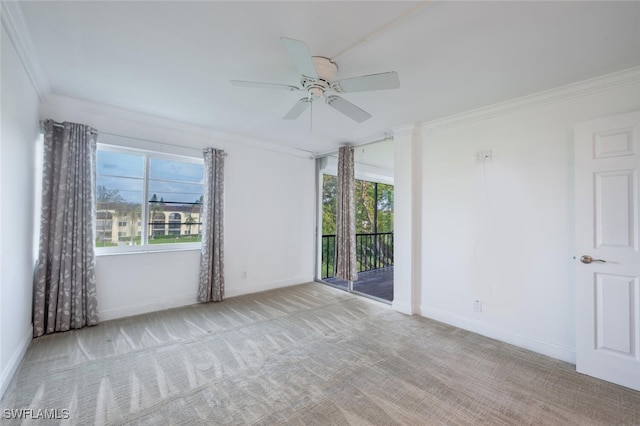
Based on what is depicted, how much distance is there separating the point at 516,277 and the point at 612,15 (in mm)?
2222

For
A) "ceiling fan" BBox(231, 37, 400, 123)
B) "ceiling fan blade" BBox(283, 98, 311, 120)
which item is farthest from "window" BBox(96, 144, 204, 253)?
"ceiling fan" BBox(231, 37, 400, 123)

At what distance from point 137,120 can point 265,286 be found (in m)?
3.03

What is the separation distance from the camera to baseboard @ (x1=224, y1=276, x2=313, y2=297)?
421 cm

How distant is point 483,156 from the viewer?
10.0ft

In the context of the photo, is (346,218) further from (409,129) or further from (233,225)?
(233,225)

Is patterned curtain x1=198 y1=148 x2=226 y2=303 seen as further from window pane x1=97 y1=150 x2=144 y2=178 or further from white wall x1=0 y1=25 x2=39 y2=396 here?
white wall x1=0 y1=25 x2=39 y2=396

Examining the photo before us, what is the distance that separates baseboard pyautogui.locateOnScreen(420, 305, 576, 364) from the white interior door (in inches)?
7.5

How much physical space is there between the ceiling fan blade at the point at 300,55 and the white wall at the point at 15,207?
191 centimetres

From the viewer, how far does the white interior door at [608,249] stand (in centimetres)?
213

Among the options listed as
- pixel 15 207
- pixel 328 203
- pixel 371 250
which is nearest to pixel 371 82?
pixel 15 207

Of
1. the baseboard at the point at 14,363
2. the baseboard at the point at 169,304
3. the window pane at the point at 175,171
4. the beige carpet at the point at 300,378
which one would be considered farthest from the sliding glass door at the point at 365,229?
the baseboard at the point at 14,363

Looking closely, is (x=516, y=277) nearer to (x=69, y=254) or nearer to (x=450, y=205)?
(x=450, y=205)

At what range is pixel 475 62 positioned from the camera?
2137mm

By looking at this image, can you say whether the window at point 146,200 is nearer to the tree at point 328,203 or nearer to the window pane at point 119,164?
the window pane at point 119,164
